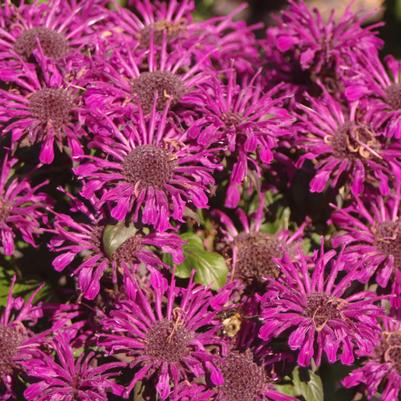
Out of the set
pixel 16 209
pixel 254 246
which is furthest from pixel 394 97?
Answer: pixel 16 209

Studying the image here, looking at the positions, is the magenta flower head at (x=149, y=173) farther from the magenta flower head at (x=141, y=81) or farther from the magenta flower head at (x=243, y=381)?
the magenta flower head at (x=243, y=381)

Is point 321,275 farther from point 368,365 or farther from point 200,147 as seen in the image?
point 200,147

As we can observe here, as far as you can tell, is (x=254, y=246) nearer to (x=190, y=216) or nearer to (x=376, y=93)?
(x=190, y=216)

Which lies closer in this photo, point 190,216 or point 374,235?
point 190,216

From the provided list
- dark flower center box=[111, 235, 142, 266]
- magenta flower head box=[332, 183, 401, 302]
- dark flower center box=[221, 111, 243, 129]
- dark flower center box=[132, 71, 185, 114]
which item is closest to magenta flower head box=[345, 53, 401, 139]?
magenta flower head box=[332, 183, 401, 302]

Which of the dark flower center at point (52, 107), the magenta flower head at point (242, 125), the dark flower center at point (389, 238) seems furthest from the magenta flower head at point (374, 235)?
the dark flower center at point (52, 107)

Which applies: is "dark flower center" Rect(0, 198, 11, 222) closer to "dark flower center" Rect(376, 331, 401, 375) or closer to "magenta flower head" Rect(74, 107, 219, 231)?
"magenta flower head" Rect(74, 107, 219, 231)
